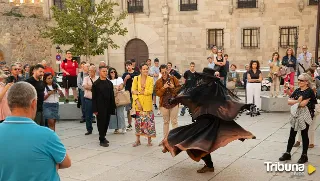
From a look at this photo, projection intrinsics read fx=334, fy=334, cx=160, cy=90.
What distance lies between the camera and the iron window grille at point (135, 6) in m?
25.5

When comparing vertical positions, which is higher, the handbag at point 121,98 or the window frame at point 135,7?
the window frame at point 135,7

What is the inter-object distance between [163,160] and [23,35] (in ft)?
84.5

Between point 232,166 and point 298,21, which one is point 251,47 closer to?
point 298,21

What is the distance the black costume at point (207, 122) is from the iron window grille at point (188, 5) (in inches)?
750

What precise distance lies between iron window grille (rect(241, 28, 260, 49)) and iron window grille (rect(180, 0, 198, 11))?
3.89 metres

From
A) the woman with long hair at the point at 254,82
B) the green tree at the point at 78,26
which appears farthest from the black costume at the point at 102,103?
the green tree at the point at 78,26

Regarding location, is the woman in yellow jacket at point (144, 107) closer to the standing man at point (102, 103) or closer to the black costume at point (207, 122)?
the standing man at point (102, 103)

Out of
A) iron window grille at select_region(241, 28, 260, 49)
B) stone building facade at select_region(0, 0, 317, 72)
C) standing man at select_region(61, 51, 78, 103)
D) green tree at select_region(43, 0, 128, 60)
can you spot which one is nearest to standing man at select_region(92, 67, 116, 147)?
standing man at select_region(61, 51, 78, 103)

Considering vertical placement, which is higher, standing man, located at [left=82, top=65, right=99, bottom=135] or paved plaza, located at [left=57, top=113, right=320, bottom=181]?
standing man, located at [left=82, top=65, right=99, bottom=135]

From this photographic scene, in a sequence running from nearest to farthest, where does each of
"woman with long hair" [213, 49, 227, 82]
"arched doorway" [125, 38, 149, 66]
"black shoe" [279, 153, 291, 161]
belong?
"black shoe" [279, 153, 291, 161] < "woman with long hair" [213, 49, 227, 82] < "arched doorway" [125, 38, 149, 66]

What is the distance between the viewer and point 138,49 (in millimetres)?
25891

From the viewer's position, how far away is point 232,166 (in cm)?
620

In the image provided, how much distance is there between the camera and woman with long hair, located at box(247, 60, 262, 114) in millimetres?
11320

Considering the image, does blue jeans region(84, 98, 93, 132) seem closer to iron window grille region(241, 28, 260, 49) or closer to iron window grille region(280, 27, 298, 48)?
iron window grille region(241, 28, 260, 49)
